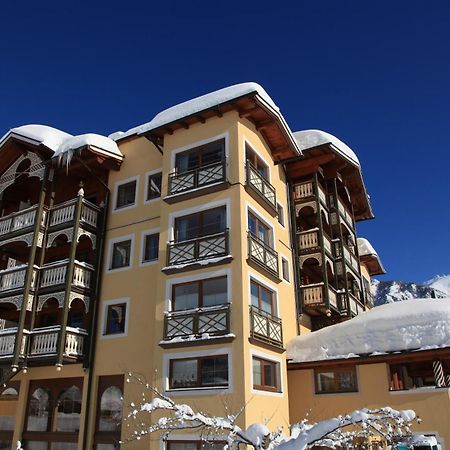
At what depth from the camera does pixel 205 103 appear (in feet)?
68.3

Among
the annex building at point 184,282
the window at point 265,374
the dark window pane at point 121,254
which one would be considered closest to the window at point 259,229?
the annex building at point 184,282

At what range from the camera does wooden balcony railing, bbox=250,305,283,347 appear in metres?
17.4

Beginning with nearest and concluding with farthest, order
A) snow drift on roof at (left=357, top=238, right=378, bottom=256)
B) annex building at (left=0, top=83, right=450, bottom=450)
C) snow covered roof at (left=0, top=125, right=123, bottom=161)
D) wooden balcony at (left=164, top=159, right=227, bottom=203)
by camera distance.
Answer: annex building at (left=0, top=83, right=450, bottom=450), wooden balcony at (left=164, top=159, right=227, bottom=203), snow covered roof at (left=0, top=125, right=123, bottom=161), snow drift on roof at (left=357, top=238, right=378, bottom=256)

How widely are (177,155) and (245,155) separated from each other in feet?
10.1

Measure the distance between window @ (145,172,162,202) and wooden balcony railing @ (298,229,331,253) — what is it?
7239 mm

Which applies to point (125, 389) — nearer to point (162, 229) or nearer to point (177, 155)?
point (162, 229)

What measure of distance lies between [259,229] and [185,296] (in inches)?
170

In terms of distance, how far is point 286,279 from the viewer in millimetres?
22703

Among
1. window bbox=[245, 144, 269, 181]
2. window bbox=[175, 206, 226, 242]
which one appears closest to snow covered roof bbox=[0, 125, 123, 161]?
window bbox=[175, 206, 226, 242]

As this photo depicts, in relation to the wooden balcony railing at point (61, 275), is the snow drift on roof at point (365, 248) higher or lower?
higher

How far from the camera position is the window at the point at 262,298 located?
18.5m

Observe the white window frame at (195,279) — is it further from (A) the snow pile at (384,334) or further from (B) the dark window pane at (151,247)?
(A) the snow pile at (384,334)

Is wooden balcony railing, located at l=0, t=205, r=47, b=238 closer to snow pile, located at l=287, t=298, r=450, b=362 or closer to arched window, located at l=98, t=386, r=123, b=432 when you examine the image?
arched window, located at l=98, t=386, r=123, b=432

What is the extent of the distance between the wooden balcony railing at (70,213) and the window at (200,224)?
4780mm
